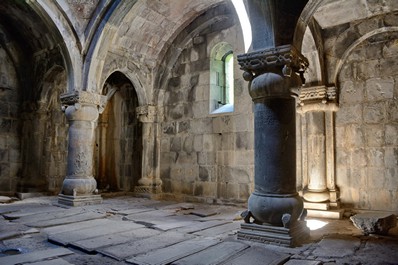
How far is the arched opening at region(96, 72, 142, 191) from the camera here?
30.8ft

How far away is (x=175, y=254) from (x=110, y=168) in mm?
7069

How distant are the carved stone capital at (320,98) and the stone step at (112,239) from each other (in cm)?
367

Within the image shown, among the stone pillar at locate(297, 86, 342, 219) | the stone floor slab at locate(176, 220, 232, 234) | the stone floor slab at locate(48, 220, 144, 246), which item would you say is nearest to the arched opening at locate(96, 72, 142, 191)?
the stone floor slab at locate(48, 220, 144, 246)

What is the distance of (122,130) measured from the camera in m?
9.81

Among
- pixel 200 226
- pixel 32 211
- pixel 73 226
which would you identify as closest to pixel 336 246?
pixel 200 226

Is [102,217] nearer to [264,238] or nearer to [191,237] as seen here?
[191,237]

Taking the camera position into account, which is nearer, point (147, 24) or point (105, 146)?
point (147, 24)

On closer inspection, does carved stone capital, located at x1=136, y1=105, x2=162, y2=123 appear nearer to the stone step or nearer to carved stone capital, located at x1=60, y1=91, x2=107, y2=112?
carved stone capital, located at x1=60, y1=91, x2=107, y2=112

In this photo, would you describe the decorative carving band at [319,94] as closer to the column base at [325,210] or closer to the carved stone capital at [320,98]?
the carved stone capital at [320,98]

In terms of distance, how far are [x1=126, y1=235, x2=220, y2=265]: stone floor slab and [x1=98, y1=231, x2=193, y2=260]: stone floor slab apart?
0.13 m

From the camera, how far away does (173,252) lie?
3398 mm

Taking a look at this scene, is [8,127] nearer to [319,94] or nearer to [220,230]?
[220,230]

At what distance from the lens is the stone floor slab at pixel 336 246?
10.9 ft

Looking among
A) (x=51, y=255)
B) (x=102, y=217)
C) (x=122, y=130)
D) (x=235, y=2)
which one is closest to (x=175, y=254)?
(x=51, y=255)
